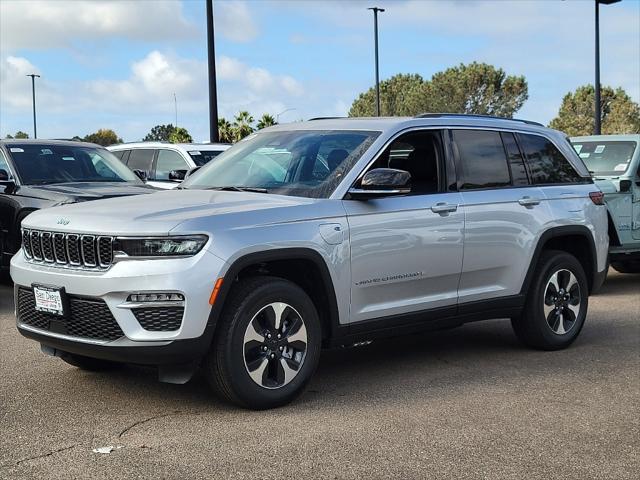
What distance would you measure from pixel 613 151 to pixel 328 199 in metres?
7.03

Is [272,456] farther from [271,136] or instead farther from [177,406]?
[271,136]

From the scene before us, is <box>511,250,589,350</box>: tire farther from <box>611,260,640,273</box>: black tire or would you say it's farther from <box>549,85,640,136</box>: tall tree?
<box>549,85,640,136</box>: tall tree

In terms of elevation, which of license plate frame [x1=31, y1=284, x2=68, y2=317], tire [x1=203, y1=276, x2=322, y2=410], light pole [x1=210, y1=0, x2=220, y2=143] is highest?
light pole [x1=210, y1=0, x2=220, y2=143]

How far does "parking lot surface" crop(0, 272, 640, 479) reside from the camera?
4477 millimetres

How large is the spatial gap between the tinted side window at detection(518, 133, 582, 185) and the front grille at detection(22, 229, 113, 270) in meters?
3.68

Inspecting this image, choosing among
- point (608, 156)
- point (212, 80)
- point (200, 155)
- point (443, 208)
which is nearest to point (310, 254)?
point (443, 208)

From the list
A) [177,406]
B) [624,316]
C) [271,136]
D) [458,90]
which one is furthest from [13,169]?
[458,90]

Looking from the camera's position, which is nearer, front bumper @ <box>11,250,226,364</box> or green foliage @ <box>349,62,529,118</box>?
front bumper @ <box>11,250,226,364</box>

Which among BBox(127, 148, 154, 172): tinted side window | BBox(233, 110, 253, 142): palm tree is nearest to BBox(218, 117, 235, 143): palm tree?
BBox(233, 110, 253, 142): palm tree

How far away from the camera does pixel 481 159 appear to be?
22.7 ft

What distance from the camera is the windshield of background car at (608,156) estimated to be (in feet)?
37.5

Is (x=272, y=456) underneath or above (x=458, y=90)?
underneath

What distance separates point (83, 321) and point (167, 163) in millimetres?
8569

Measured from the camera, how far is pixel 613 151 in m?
11.7
